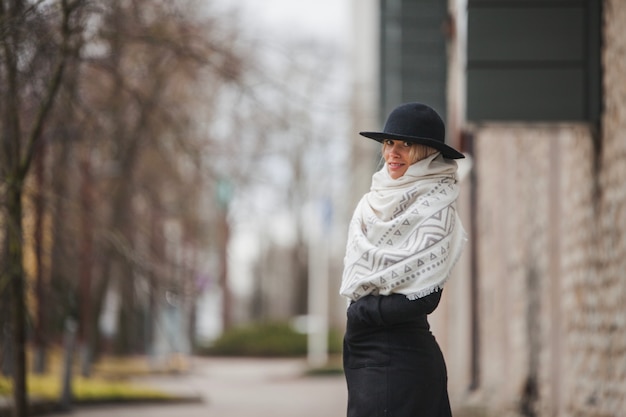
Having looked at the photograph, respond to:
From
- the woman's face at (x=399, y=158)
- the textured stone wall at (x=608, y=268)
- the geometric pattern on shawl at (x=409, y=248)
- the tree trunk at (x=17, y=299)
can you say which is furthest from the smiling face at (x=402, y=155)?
the textured stone wall at (x=608, y=268)

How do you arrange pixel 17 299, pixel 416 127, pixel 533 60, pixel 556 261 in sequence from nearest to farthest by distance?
pixel 416 127 → pixel 17 299 → pixel 533 60 → pixel 556 261

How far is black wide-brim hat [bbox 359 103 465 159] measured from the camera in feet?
15.2

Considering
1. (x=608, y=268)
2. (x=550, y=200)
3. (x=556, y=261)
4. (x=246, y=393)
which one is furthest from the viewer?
(x=246, y=393)

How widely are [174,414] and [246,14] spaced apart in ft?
30.5

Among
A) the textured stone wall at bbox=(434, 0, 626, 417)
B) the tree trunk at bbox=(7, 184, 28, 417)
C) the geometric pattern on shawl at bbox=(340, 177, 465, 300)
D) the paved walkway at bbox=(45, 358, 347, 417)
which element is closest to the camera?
the geometric pattern on shawl at bbox=(340, 177, 465, 300)

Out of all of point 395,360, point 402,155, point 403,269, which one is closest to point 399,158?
point 402,155

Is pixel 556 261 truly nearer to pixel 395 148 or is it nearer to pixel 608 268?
pixel 608 268

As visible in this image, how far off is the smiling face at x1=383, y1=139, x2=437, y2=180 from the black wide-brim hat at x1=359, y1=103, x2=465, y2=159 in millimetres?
35

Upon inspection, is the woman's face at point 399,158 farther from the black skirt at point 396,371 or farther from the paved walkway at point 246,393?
the paved walkway at point 246,393

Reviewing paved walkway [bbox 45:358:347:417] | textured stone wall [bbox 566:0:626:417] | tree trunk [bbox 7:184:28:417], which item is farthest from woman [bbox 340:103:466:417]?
paved walkway [bbox 45:358:347:417]

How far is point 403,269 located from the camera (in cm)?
455

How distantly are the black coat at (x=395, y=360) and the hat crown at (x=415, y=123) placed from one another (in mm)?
539

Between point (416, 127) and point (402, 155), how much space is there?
0.11 meters

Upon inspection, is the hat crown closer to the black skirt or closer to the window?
the black skirt
